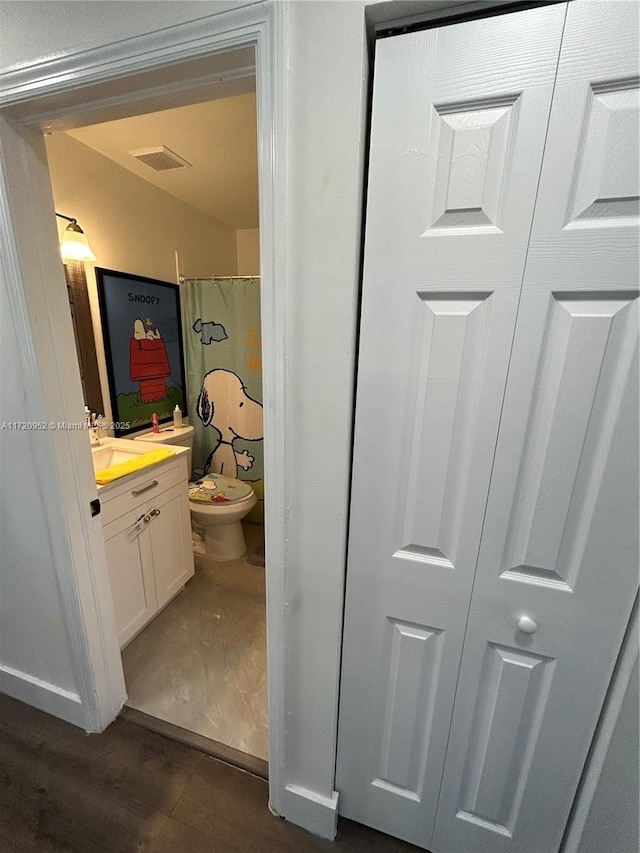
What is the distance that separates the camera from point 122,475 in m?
1.48

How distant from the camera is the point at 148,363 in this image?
232 cm

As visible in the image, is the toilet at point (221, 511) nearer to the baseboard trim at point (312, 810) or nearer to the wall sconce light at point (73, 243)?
the baseboard trim at point (312, 810)

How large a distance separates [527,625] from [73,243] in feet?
7.81

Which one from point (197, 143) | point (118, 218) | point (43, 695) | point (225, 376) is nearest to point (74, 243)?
point (118, 218)

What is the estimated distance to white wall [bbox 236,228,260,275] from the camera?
3197 mm

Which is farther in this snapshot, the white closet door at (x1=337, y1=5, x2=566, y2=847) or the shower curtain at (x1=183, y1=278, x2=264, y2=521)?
the shower curtain at (x1=183, y1=278, x2=264, y2=521)

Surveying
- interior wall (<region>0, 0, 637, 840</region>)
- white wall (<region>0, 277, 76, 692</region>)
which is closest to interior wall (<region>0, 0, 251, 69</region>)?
interior wall (<region>0, 0, 637, 840</region>)

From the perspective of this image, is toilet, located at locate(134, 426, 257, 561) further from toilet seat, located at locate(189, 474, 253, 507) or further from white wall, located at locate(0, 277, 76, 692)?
white wall, located at locate(0, 277, 76, 692)

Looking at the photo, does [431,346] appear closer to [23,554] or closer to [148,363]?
[23,554]

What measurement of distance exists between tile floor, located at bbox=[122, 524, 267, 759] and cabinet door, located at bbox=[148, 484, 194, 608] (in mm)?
157

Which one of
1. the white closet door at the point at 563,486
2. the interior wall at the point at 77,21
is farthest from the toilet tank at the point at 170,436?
the white closet door at the point at 563,486

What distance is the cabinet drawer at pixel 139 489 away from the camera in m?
1.44

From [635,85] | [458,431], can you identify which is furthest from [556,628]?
[635,85]

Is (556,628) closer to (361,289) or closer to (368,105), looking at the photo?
(361,289)
